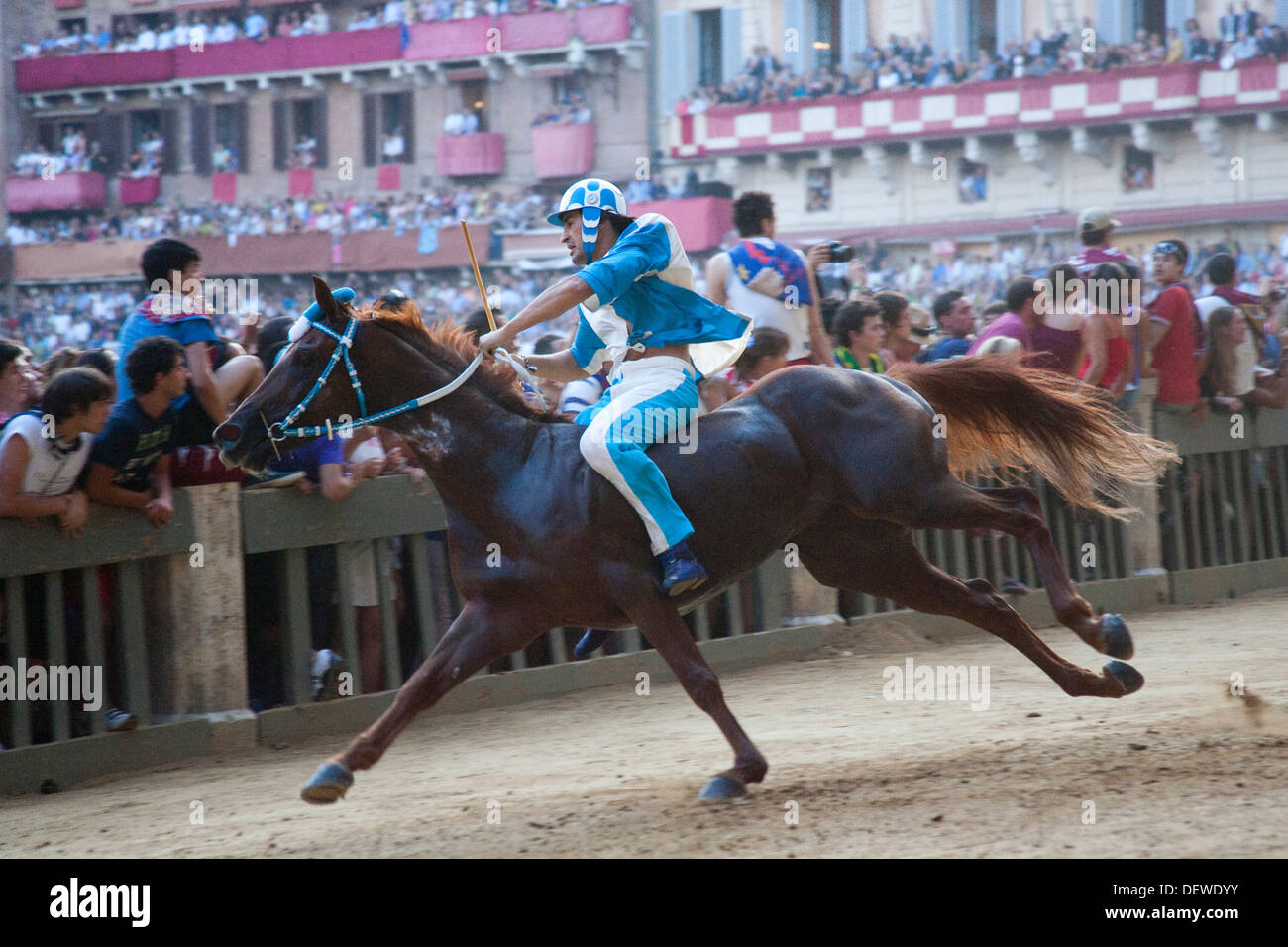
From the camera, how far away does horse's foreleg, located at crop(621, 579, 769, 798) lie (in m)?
5.09

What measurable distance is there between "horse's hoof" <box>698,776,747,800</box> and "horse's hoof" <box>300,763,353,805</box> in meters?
1.29

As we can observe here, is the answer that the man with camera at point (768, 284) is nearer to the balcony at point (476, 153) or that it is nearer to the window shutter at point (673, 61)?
the window shutter at point (673, 61)

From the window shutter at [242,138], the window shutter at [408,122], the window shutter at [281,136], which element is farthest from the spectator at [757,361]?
the window shutter at [242,138]

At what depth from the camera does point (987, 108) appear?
105 ft

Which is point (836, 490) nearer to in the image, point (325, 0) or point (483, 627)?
point (483, 627)

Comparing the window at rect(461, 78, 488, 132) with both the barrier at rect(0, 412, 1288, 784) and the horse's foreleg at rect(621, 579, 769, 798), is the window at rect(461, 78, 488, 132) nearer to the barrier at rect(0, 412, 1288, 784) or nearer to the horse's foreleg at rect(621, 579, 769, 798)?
the barrier at rect(0, 412, 1288, 784)

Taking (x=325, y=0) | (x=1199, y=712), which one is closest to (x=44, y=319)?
(x=325, y=0)

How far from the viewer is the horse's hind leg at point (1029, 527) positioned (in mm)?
5613

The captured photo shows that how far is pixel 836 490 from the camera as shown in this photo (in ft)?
18.6

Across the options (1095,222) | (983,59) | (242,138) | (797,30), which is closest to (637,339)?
(1095,222)
